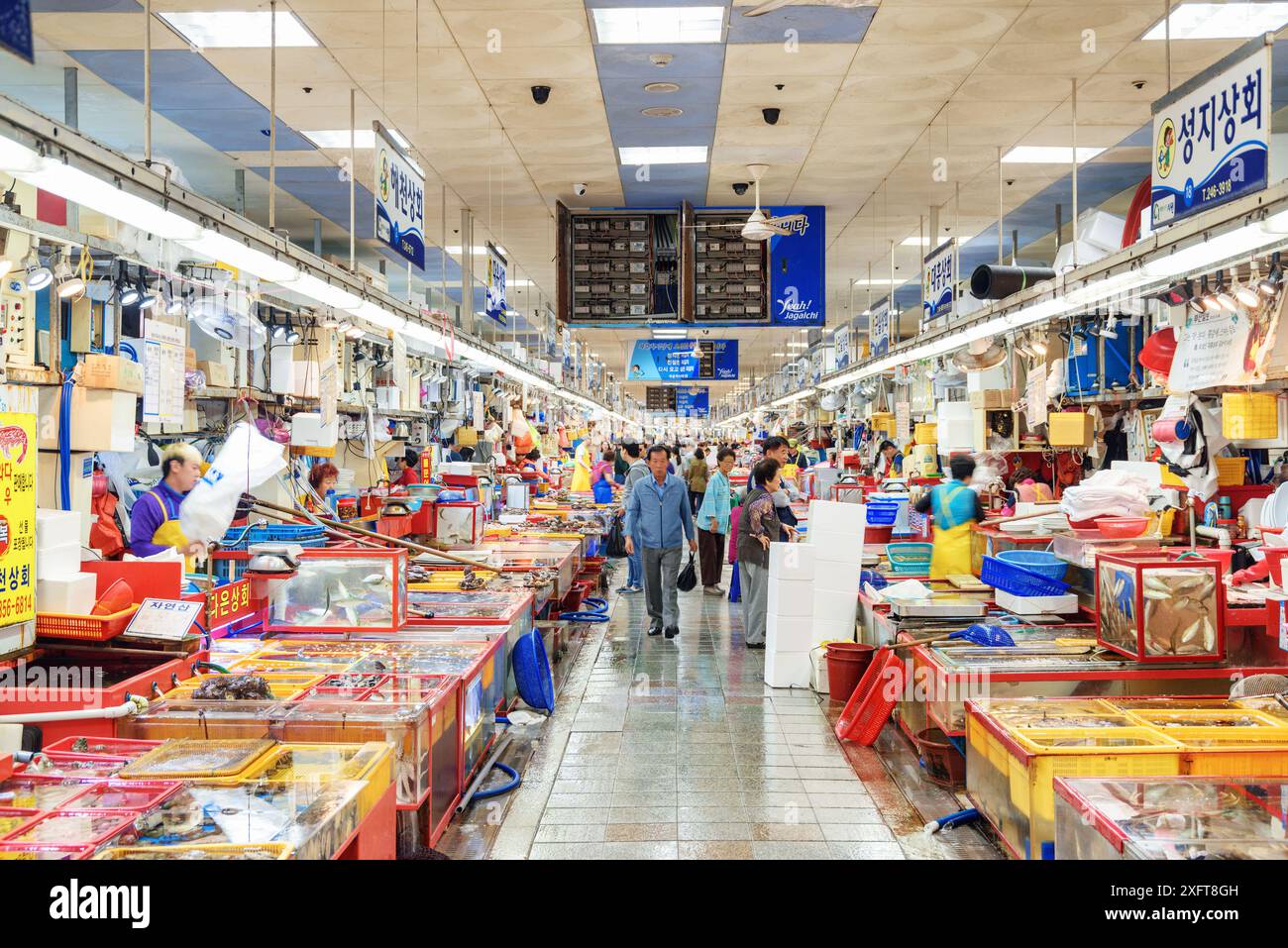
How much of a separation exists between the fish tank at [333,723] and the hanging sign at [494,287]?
22.6ft

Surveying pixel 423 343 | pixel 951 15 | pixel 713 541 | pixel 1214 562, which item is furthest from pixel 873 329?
pixel 1214 562

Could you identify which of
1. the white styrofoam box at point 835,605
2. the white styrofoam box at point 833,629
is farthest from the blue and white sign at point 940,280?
the white styrofoam box at point 833,629

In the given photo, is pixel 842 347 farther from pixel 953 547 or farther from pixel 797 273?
pixel 953 547

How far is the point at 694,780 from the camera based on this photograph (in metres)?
5.49

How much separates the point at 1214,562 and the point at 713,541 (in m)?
8.32

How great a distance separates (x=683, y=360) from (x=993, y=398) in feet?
36.4

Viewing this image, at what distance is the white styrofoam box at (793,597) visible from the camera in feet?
24.9

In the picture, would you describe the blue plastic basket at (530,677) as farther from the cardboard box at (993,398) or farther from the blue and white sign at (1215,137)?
the cardboard box at (993,398)

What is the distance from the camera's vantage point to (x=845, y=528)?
7.81 meters

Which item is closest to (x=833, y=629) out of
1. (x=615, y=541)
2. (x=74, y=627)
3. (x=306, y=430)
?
(x=74, y=627)

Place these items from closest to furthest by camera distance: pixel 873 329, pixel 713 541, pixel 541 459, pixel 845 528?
pixel 845 528
pixel 713 541
pixel 873 329
pixel 541 459

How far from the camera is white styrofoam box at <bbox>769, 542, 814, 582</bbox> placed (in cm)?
756

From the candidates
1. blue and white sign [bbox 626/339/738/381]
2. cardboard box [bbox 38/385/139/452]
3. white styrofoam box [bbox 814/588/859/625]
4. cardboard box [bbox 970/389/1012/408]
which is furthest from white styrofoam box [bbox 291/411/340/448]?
blue and white sign [bbox 626/339/738/381]
